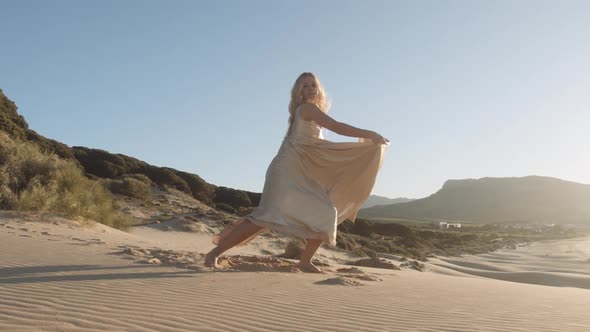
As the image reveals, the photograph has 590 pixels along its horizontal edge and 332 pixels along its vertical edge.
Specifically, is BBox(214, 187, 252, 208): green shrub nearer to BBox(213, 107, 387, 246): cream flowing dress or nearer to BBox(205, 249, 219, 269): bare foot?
BBox(213, 107, 387, 246): cream flowing dress

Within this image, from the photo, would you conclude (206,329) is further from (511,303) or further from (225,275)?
(511,303)

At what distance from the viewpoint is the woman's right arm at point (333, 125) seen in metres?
5.79

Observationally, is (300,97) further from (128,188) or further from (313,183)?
(128,188)

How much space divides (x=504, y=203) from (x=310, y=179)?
12900 cm

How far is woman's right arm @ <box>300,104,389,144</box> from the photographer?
19.0 ft

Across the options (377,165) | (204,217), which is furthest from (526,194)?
(377,165)

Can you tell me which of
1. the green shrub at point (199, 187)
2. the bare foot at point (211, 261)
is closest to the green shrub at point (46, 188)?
the bare foot at point (211, 261)

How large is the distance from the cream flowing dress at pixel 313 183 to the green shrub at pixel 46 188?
21.1 ft

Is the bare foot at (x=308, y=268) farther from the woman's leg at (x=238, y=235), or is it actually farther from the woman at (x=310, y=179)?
the woman's leg at (x=238, y=235)

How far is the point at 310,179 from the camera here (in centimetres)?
585

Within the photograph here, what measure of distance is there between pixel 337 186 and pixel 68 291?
124 inches

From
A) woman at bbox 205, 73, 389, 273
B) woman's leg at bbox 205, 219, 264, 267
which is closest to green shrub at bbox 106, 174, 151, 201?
woman at bbox 205, 73, 389, 273

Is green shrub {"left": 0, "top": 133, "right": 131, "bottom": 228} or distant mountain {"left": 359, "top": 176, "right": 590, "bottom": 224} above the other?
distant mountain {"left": 359, "top": 176, "right": 590, "bottom": 224}

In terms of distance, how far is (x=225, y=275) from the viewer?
517cm
